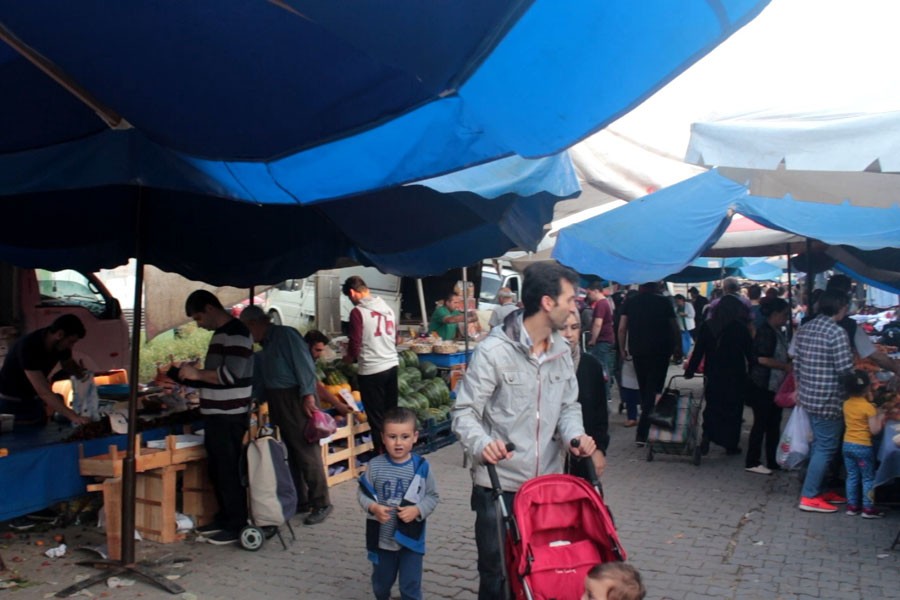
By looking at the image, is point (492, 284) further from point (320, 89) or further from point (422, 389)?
point (320, 89)

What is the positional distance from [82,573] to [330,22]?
4.57 meters

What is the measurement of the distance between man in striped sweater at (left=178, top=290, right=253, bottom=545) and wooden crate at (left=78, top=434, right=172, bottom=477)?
37 centimetres

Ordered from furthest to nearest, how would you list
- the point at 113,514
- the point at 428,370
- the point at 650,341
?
the point at 428,370 → the point at 650,341 → the point at 113,514

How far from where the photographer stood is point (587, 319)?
14547 millimetres

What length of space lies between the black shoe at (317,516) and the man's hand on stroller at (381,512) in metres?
2.64

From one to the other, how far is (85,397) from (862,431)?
6947mm

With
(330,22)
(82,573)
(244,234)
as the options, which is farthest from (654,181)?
(82,573)

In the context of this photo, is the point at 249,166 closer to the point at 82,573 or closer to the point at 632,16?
the point at 632,16

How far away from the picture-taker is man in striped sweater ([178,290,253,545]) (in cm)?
625

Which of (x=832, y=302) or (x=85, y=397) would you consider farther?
(x=85, y=397)

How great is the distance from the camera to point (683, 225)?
7.70 m

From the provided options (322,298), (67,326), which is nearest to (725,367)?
(67,326)

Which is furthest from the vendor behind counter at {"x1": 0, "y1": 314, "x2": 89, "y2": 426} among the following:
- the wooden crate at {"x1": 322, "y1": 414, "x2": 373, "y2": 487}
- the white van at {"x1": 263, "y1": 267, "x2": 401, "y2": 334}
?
the white van at {"x1": 263, "y1": 267, "x2": 401, "y2": 334}

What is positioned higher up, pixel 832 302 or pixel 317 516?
pixel 832 302
